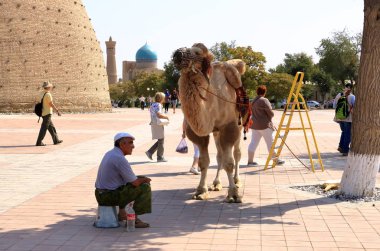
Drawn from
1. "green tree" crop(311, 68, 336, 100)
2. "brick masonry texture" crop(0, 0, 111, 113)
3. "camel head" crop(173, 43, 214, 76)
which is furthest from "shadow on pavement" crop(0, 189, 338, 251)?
"green tree" crop(311, 68, 336, 100)

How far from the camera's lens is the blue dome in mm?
105188

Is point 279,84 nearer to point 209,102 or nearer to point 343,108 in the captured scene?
point 343,108

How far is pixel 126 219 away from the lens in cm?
638

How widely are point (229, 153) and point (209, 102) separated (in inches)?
36.3

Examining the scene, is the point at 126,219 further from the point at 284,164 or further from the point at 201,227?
the point at 284,164

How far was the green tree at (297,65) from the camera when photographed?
7969 centimetres

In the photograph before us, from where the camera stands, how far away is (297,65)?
81062 mm

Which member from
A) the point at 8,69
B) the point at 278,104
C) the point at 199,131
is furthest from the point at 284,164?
the point at 278,104

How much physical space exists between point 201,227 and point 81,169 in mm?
5305

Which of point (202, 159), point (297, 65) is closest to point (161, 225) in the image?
point (202, 159)

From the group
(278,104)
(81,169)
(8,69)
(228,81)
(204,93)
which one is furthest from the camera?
(278,104)

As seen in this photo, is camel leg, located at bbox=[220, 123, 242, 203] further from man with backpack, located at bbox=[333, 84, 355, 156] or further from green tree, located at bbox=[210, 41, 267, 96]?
green tree, located at bbox=[210, 41, 267, 96]

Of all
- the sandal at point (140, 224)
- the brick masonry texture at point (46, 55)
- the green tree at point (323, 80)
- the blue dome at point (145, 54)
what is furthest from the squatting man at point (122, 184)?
the blue dome at point (145, 54)

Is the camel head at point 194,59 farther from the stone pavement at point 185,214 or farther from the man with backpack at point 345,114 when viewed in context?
the man with backpack at point 345,114
